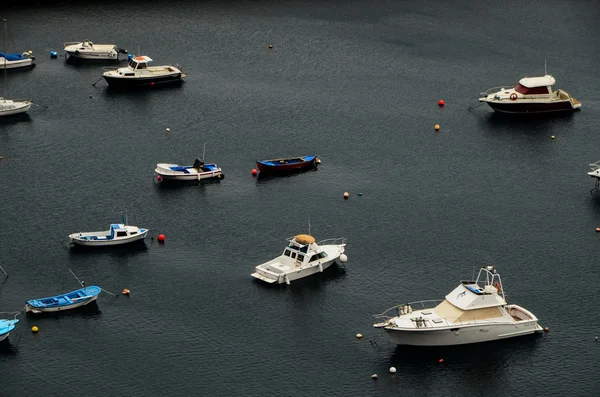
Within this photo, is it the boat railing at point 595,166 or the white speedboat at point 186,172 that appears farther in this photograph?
the boat railing at point 595,166

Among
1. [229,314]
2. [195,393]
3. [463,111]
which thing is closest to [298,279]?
[229,314]

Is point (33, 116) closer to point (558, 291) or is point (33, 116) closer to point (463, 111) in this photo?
point (463, 111)

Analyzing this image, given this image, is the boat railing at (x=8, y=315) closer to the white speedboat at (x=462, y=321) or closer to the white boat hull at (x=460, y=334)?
the white speedboat at (x=462, y=321)

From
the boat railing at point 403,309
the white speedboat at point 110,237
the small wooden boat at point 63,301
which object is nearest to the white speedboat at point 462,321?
the boat railing at point 403,309

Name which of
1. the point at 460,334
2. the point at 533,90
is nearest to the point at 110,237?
the point at 460,334

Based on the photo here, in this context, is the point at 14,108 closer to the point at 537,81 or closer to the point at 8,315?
the point at 8,315

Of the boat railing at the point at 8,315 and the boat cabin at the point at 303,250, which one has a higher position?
the boat cabin at the point at 303,250
